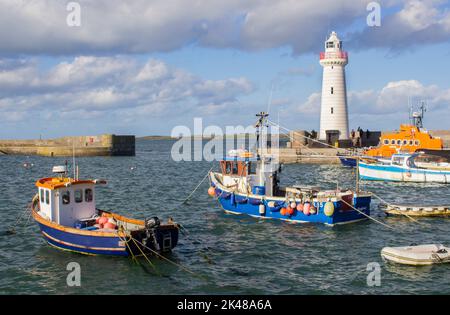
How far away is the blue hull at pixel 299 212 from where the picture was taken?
23.6 metres

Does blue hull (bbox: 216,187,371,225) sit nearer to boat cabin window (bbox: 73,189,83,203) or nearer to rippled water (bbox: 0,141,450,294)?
rippled water (bbox: 0,141,450,294)

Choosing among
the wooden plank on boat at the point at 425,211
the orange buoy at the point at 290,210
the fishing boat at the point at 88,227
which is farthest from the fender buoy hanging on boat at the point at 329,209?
the fishing boat at the point at 88,227

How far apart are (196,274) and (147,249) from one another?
237cm

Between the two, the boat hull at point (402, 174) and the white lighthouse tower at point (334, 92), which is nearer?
the boat hull at point (402, 174)

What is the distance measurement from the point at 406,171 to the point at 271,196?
74.2ft

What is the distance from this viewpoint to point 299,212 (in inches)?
947

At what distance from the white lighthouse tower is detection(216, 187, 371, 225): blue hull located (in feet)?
133

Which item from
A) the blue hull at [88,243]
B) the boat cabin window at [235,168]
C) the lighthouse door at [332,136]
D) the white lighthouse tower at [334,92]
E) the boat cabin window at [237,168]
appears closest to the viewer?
the blue hull at [88,243]

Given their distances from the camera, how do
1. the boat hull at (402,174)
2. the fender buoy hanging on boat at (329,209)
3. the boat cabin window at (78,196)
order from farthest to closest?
the boat hull at (402,174) → the fender buoy hanging on boat at (329,209) → the boat cabin window at (78,196)

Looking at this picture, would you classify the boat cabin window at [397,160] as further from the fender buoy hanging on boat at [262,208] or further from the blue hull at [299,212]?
the fender buoy hanging on boat at [262,208]

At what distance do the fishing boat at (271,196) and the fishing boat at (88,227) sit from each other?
8.07 m

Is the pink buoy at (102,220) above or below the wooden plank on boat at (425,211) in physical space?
above
